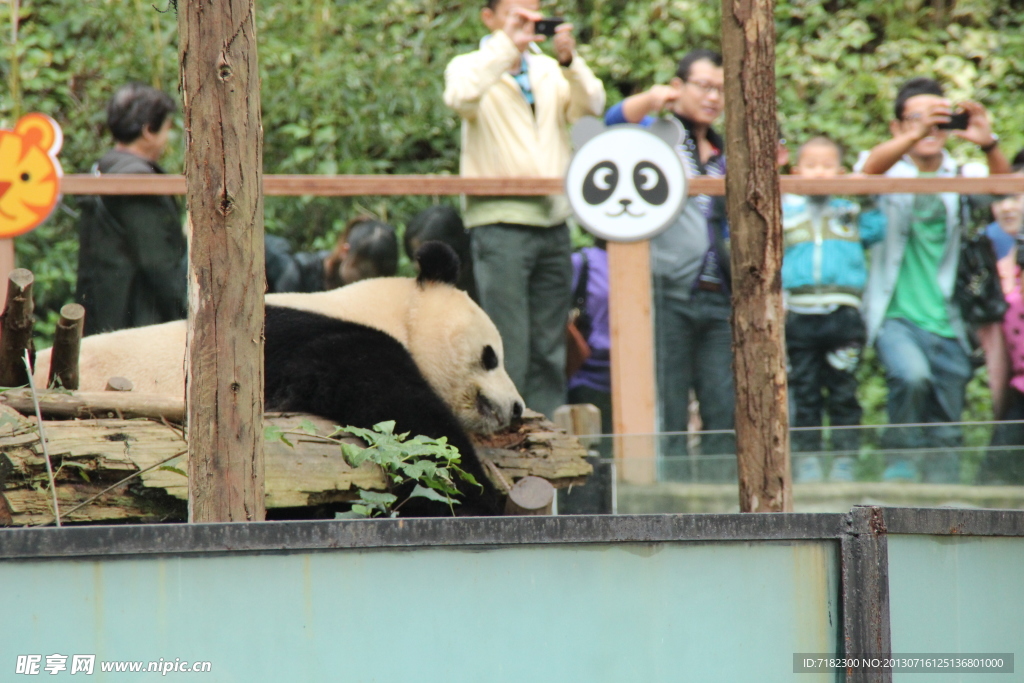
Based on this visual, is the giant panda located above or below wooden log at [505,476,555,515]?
above

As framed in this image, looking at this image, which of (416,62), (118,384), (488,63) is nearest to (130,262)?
(118,384)

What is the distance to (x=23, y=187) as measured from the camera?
5000 mm

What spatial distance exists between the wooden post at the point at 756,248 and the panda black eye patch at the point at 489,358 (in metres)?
1.11

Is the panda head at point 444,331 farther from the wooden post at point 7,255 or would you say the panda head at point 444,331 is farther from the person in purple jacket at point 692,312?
the wooden post at point 7,255

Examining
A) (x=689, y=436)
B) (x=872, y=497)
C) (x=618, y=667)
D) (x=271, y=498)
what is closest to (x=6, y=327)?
(x=271, y=498)

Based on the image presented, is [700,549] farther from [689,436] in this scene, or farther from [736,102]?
[689,436]

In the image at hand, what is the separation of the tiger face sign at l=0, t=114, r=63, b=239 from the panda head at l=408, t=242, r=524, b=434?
1.84m

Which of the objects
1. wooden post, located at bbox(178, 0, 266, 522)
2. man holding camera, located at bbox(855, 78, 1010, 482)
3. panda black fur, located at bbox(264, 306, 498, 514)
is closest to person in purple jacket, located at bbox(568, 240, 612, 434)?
man holding camera, located at bbox(855, 78, 1010, 482)

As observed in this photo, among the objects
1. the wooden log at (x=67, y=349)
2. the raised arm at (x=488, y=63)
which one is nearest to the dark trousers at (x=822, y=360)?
the raised arm at (x=488, y=63)

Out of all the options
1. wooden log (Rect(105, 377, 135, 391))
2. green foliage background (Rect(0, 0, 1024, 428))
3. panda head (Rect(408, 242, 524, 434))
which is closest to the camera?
wooden log (Rect(105, 377, 135, 391))

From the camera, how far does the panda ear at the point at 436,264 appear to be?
4352 mm

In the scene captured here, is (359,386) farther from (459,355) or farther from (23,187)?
(23,187)

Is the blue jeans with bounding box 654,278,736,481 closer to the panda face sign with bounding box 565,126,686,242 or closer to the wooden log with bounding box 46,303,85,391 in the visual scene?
the panda face sign with bounding box 565,126,686,242

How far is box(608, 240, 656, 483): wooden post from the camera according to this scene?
528 centimetres
